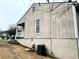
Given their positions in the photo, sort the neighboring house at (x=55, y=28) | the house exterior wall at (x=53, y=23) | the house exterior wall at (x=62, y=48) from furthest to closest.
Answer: the house exterior wall at (x=53, y=23), the neighboring house at (x=55, y=28), the house exterior wall at (x=62, y=48)

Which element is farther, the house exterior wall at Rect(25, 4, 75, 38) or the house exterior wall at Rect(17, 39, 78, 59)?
the house exterior wall at Rect(25, 4, 75, 38)

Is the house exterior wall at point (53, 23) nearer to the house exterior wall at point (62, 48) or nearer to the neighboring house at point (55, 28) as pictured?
the neighboring house at point (55, 28)

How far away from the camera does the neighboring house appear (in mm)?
13492

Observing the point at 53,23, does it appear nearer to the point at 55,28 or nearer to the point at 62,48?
the point at 55,28

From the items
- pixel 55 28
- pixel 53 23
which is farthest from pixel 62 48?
pixel 53 23

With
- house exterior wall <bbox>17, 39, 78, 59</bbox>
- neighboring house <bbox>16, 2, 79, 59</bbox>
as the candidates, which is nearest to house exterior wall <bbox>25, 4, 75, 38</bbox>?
neighboring house <bbox>16, 2, 79, 59</bbox>

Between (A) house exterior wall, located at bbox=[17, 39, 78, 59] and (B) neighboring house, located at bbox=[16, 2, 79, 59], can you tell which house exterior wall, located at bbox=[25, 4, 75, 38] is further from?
(A) house exterior wall, located at bbox=[17, 39, 78, 59]

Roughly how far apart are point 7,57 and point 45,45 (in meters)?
4.49

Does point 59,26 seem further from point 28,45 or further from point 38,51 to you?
point 28,45

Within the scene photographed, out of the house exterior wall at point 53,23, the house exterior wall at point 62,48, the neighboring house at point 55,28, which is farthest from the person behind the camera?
the house exterior wall at point 53,23

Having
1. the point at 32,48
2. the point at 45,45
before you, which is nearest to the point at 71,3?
the point at 45,45

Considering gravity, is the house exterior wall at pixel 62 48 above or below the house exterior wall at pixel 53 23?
below

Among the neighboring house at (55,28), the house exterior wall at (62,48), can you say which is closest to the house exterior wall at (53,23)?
the neighboring house at (55,28)

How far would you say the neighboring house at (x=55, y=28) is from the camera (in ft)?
44.3
